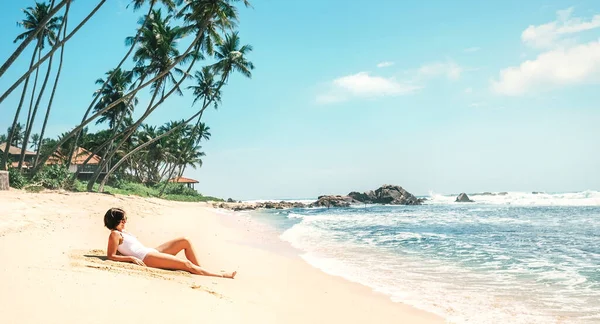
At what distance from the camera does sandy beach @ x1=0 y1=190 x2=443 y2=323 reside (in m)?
2.62

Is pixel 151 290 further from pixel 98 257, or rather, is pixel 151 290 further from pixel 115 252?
pixel 98 257

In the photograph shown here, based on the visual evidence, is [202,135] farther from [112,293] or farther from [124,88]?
[112,293]

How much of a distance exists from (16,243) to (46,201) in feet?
26.5

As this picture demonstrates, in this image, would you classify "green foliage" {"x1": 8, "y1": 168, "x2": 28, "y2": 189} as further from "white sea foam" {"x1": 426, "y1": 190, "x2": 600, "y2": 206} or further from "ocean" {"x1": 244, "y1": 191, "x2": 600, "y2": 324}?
"white sea foam" {"x1": 426, "y1": 190, "x2": 600, "y2": 206}

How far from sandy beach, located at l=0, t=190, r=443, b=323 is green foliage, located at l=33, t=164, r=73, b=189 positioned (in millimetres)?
12236

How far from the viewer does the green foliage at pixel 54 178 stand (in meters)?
19.0

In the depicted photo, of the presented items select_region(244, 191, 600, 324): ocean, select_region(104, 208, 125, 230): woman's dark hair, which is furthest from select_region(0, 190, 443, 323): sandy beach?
select_region(244, 191, 600, 324): ocean

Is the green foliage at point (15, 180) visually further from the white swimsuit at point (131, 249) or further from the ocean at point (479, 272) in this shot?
the white swimsuit at point (131, 249)

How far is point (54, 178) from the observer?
20.5m

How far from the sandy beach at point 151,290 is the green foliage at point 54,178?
12.2 m

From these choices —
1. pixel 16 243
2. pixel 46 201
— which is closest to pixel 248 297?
pixel 16 243

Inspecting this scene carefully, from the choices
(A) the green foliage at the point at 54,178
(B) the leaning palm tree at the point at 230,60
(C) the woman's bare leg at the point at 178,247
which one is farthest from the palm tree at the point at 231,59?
(C) the woman's bare leg at the point at 178,247

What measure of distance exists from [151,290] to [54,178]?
2077cm

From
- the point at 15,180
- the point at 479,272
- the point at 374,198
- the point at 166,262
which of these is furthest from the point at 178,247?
the point at 374,198
